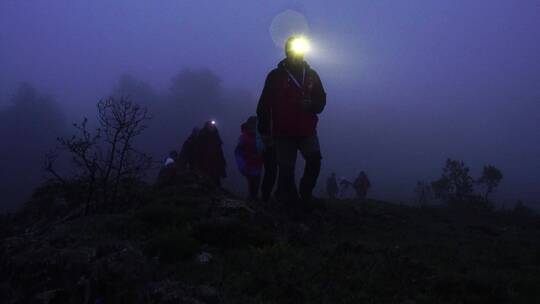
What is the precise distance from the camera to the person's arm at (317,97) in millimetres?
7668

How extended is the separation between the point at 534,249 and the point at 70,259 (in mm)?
5602

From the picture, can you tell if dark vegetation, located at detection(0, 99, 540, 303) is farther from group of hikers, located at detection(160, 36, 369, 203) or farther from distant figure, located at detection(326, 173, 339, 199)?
distant figure, located at detection(326, 173, 339, 199)

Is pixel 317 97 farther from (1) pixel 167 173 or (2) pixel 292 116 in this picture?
(1) pixel 167 173

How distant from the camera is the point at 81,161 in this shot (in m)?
7.42

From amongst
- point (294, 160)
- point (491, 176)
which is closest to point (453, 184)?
point (491, 176)

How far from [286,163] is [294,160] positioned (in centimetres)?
19

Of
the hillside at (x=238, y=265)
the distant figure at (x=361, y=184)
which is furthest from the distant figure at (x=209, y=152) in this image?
the distant figure at (x=361, y=184)

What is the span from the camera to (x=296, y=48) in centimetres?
773

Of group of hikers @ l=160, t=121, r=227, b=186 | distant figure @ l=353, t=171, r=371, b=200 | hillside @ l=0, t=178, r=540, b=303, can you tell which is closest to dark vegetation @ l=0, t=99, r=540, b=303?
hillside @ l=0, t=178, r=540, b=303

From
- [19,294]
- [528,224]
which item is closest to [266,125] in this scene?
[19,294]

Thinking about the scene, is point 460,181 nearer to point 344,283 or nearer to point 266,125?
point 266,125

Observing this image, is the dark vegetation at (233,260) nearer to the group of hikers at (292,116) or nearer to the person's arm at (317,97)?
the group of hikers at (292,116)

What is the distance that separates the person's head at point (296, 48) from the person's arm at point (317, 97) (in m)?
0.35

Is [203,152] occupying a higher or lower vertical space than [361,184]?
lower
